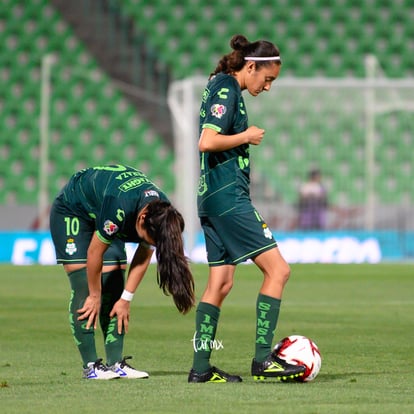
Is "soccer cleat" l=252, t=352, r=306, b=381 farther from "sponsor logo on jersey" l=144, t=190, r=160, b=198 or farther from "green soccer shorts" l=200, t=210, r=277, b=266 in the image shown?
"sponsor logo on jersey" l=144, t=190, r=160, b=198

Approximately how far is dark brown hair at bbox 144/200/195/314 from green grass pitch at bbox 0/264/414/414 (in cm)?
52

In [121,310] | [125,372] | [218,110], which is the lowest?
[125,372]

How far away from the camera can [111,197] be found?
651 cm

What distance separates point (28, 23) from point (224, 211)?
21076 millimetres

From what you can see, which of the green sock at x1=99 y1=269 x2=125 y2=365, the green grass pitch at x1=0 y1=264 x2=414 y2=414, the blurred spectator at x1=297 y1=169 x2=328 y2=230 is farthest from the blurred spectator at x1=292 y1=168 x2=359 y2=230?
the green sock at x1=99 y1=269 x2=125 y2=365

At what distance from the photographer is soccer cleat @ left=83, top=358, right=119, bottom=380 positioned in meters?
6.93

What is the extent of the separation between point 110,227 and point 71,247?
60cm

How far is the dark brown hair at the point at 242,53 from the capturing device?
6.81 metres

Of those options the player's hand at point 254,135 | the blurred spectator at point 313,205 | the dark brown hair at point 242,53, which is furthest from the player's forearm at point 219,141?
the blurred spectator at point 313,205

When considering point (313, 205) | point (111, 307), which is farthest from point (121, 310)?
point (313, 205)

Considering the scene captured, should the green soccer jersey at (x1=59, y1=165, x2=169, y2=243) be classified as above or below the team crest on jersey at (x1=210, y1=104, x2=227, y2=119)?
below

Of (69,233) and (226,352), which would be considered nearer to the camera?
(69,233)

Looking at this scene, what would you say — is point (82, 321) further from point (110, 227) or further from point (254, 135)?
point (254, 135)

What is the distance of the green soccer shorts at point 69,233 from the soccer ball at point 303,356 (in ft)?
4.10
